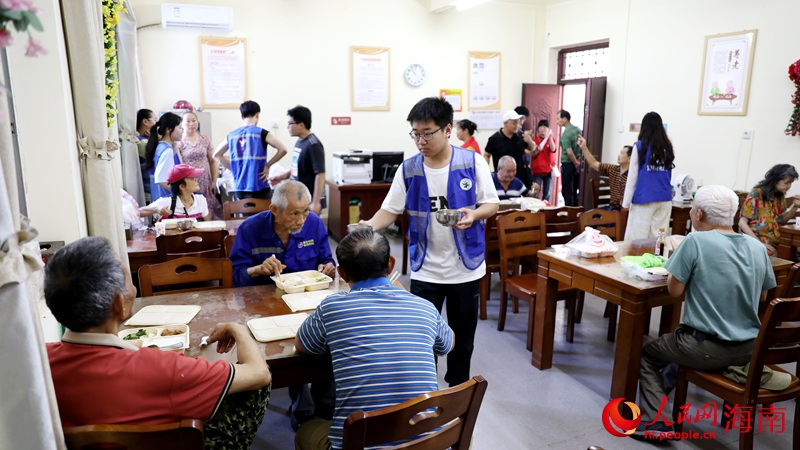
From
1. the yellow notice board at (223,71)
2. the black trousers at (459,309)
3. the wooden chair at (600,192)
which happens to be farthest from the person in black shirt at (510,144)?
the black trousers at (459,309)

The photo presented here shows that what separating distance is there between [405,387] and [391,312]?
215 millimetres

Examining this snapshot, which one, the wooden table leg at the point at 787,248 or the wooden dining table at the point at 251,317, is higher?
the wooden dining table at the point at 251,317

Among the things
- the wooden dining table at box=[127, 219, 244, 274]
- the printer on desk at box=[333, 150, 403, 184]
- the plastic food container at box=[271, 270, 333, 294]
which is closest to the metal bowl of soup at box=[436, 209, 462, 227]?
the plastic food container at box=[271, 270, 333, 294]

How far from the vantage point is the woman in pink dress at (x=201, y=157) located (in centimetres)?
477

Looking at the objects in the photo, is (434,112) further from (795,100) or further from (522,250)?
(795,100)

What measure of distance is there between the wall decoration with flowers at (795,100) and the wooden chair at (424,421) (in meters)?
5.29

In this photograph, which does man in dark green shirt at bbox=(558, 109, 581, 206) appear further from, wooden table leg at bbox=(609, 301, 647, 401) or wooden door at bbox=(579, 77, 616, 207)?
wooden table leg at bbox=(609, 301, 647, 401)

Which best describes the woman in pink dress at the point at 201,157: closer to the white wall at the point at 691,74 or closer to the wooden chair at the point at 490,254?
the wooden chair at the point at 490,254

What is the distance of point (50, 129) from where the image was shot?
2.06 m

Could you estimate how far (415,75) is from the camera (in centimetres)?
748

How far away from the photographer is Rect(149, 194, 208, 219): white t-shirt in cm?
363

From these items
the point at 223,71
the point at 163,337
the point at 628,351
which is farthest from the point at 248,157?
the point at 628,351

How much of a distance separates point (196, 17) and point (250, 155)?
2.37 meters

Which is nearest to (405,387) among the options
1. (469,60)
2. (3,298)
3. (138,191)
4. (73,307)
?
(73,307)
